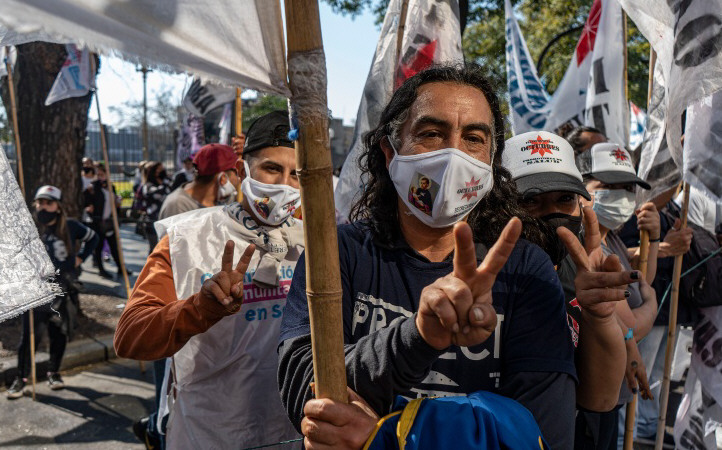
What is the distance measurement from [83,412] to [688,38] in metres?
4.87

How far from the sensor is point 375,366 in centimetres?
124

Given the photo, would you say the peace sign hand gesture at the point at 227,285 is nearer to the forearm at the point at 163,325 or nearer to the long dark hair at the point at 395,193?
the forearm at the point at 163,325

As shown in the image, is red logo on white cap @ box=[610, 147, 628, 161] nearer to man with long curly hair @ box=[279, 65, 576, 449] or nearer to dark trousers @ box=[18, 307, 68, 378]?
man with long curly hair @ box=[279, 65, 576, 449]

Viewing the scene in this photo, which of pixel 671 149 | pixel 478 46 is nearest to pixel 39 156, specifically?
pixel 671 149

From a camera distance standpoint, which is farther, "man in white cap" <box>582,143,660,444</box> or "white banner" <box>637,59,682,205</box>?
"man in white cap" <box>582,143,660,444</box>

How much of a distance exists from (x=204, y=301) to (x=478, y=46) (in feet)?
49.4

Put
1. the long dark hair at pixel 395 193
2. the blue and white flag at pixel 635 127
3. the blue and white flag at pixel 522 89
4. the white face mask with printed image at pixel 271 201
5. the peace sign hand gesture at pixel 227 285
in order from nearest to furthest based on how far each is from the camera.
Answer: the long dark hair at pixel 395 193, the peace sign hand gesture at pixel 227 285, the white face mask with printed image at pixel 271 201, the blue and white flag at pixel 522 89, the blue and white flag at pixel 635 127

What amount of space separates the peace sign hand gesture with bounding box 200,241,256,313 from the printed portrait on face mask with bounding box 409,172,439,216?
528 mm

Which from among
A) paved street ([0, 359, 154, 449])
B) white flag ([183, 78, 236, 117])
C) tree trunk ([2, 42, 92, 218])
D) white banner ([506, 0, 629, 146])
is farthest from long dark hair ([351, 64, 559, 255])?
tree trunk ([2, 42, 92, 218])

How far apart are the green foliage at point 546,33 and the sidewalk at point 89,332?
7210 millimetres

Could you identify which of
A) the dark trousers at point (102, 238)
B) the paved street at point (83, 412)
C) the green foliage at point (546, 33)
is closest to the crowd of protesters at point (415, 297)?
the paved street at point (83, 412)

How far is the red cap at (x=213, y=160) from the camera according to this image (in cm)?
484

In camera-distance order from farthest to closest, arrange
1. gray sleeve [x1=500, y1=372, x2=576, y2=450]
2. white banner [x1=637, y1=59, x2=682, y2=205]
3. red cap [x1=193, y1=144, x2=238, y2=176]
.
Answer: red cap [x1=193, y1=144, x2=238, y2=176]
white banner [x1=637, y1=59, x2=682, y2=205]
gray sleeve [x1=500, y1=372, x2=576, y2=450]

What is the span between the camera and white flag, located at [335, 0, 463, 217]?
3.27m
